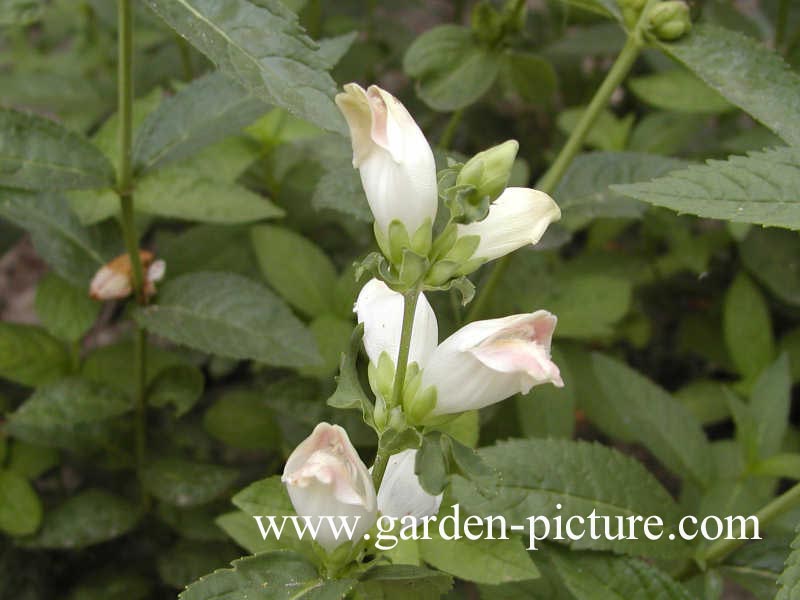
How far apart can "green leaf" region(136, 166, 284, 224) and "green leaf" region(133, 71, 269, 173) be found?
0.06m

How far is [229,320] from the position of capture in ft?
4.93

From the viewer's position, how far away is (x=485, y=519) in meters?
1.18

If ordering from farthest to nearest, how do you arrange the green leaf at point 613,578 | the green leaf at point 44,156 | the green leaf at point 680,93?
the green leaf at point 680,93, the green leaf at point 44,156, the green leaf at point 613,578

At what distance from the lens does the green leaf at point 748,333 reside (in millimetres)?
1985

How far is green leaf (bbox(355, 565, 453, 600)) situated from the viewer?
0.96 m

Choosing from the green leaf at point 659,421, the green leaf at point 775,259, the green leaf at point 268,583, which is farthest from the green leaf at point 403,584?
the green leaf at point 775,259

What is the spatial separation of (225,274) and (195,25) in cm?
53

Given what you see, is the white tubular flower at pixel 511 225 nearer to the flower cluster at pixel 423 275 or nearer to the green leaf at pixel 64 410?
the flower cluster at pixel 423 275

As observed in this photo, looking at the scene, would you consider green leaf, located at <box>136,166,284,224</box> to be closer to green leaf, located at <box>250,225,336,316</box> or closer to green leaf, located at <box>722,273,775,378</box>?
green leaf, located at <box>250,225,336,316</box>

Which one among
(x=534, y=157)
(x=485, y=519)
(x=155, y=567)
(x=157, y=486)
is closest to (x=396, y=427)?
(x=485, y=519)

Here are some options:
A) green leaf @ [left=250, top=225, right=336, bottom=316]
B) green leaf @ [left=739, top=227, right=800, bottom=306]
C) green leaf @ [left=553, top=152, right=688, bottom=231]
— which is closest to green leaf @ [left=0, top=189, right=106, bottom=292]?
green leaf @ [left=250, top=225, right=336, bottom=316]

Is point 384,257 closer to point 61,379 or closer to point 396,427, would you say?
point 396,427

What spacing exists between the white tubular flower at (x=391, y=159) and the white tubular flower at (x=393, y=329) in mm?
116

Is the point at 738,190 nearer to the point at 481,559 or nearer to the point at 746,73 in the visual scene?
the point at 746,73
